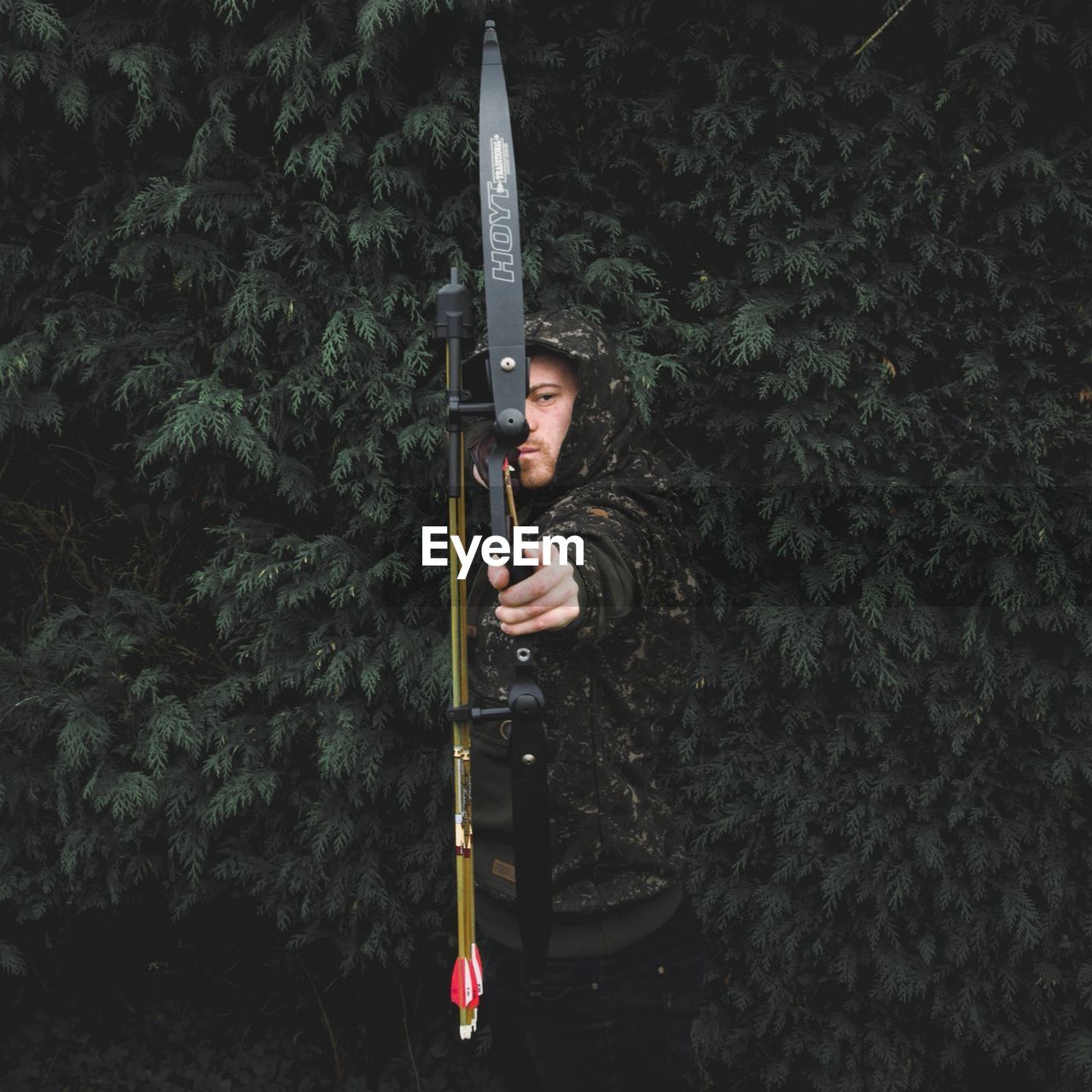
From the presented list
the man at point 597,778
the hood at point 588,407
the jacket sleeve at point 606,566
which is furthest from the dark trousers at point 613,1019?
the hood at point 588,407

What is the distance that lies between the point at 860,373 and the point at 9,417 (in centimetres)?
242

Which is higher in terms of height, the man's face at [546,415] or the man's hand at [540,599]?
the man's face at [546,415]

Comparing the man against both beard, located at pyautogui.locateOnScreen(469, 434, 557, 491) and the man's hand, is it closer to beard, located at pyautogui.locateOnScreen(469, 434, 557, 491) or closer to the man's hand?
beard, located at pyautogui.locateOnScreen(469, 434, 557, 491)

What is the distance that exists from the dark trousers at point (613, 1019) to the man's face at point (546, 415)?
0.84m

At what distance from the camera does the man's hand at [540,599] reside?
5.10ft

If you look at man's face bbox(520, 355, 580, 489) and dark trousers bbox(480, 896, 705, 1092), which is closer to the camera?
dark trousers bbox(480, 896, 705, 1092)

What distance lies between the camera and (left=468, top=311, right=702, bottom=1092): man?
185 cm

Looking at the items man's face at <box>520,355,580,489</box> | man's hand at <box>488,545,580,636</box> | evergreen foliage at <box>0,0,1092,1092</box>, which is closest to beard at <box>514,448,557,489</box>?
man's face at <box>520,355,580,489</box>

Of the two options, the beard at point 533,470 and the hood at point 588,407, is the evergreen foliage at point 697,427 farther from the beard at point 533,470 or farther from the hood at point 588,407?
the beard at point 533,470

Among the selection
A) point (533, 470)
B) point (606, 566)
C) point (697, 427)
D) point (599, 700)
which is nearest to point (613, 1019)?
point (599, 700)

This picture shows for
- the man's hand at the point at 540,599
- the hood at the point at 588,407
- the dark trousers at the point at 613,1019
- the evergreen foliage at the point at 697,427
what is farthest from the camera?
the evergreen foliage at the point at 697,427

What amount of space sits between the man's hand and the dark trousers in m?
0.66

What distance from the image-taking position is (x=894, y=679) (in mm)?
2859

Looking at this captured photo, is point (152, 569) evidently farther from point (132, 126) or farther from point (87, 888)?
point (132, 126)
